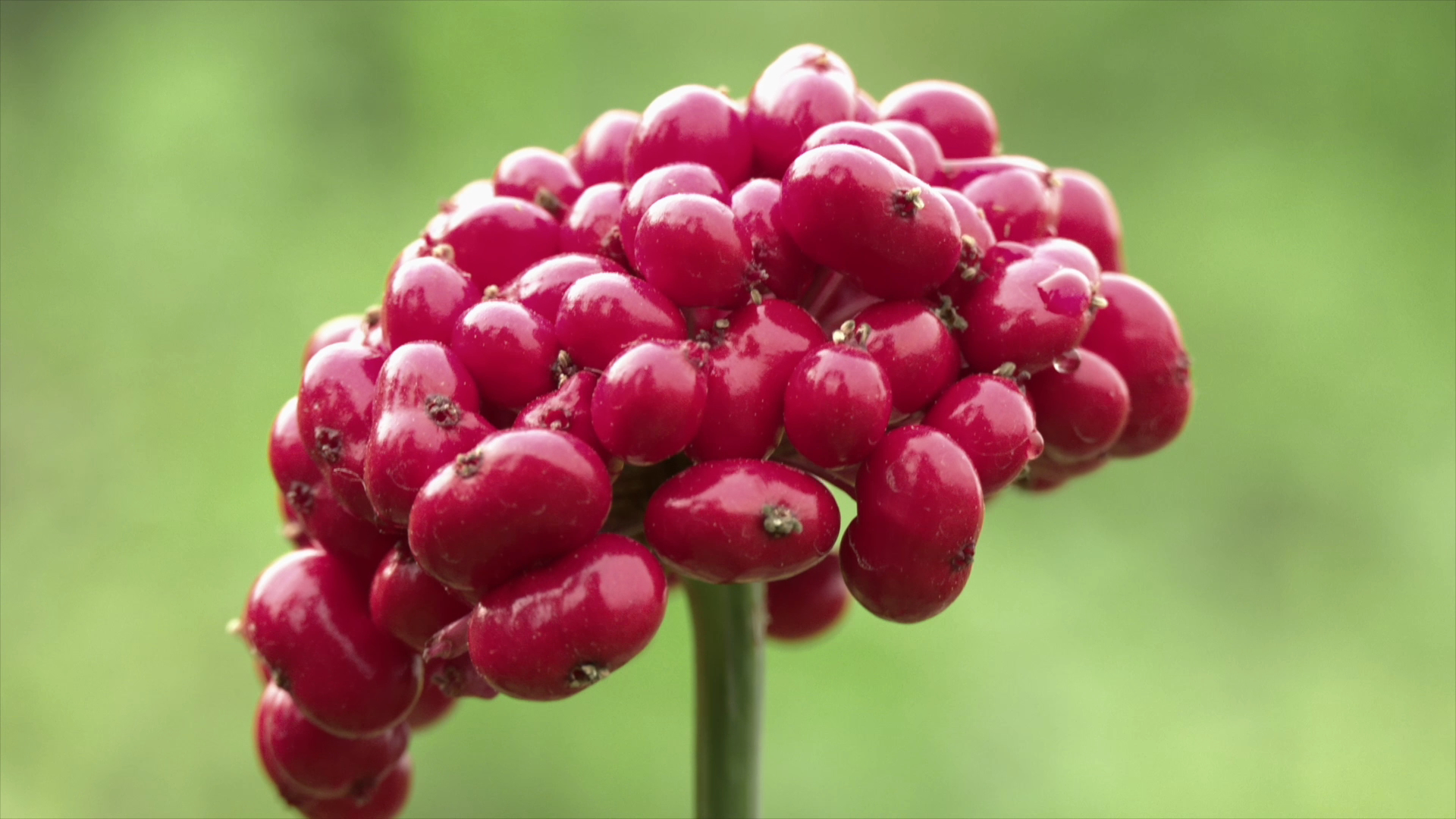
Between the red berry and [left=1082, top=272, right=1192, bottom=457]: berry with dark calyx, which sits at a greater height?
the red berry

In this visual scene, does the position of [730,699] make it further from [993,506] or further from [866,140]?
[993,506]

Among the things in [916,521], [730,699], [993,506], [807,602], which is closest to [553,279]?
[916,521]

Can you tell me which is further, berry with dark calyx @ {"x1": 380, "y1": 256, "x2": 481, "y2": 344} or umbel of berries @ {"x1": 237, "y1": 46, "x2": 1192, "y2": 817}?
berry with dark calyx @ {"x1": 380, "y1": 256, "x2": 481, "y2": 344}

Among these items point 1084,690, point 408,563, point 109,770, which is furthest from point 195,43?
point 408,563

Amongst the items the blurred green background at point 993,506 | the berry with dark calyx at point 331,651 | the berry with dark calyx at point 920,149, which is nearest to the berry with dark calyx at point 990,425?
the berry with dark calyx at point 920,149

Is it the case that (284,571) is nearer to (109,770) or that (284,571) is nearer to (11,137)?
(109,770)

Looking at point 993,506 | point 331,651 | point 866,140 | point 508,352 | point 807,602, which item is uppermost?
point 866,140

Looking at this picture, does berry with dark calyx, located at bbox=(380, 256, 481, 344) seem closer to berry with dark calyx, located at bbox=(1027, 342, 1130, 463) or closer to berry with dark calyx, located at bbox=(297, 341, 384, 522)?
berry with dark calyx, located at bbox=(297, 341, 384, 522)

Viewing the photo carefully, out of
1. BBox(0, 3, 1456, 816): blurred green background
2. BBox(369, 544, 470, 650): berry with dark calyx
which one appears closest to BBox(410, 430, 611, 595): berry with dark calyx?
BBox(369, 544, 470, 650): berry with dark calyx
